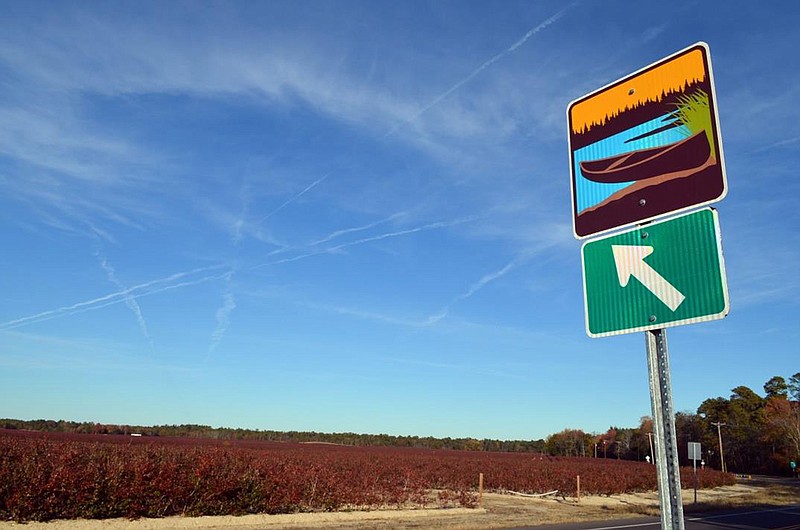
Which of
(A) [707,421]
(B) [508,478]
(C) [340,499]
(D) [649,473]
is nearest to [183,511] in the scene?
(C) [340,499]

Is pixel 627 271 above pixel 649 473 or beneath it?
above

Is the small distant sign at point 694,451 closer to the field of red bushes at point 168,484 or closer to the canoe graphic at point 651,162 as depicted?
the field of red bushes at point 168,484

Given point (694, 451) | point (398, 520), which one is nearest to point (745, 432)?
point (694, 451)

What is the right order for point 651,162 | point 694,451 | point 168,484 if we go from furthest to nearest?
point 694,451 < point 168,484 < point 651,162

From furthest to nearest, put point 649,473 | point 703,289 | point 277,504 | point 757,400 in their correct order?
point 757,400 < point 649,473 < point 277,504 < point 703,289

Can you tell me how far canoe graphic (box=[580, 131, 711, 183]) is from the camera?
2141mm

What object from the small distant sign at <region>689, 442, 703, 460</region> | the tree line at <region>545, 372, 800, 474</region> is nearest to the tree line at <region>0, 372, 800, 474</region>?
the tree line at <region>545, 372, 800, 474</region>

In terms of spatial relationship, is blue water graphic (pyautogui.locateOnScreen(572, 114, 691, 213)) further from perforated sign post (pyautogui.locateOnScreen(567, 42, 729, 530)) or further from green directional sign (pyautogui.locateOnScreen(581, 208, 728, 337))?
green directional sign (pyautogui.locateOnScreen(581, 208, 728, 337))

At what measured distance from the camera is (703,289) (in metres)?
2.01

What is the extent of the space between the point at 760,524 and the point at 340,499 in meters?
15.6

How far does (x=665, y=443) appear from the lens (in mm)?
1966

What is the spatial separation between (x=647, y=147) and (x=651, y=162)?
0.24ft

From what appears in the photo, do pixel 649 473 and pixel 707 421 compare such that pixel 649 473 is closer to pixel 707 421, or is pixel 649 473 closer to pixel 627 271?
pixel 627 271

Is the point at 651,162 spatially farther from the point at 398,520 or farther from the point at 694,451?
the point at 694,451
